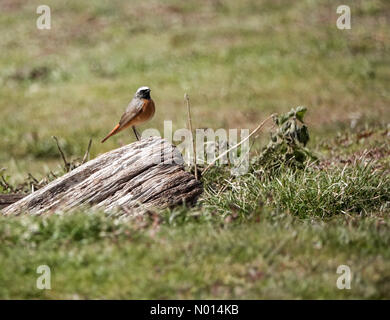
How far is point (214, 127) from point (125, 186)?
6.79 m

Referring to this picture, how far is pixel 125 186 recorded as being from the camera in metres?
6.98

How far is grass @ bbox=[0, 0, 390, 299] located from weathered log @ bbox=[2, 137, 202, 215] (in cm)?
36

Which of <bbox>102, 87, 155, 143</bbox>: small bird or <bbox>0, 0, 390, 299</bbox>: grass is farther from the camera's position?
<bbox>102, 87, 155, 143</bbox>: small bird

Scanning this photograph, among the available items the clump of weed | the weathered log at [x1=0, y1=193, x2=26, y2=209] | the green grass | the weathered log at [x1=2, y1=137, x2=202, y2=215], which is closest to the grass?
the green grass

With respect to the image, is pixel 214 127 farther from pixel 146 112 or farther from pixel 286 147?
pixel 146 112

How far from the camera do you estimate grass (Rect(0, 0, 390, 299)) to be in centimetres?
513

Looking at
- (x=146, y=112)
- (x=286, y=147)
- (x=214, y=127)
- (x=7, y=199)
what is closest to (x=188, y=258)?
(x=146, y=112)

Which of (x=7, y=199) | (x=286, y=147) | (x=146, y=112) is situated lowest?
(x=7, y=199)

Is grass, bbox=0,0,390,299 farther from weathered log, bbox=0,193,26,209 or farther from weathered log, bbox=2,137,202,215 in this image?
weathered log, bbox=0,193,26,209

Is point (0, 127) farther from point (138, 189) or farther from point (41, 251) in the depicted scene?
point (41, 251)

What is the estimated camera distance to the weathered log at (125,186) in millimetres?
6859

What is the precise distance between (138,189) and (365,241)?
2615mm

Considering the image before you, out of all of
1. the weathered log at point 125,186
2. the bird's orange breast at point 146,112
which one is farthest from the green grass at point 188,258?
the bird's orange breast at point 146,112

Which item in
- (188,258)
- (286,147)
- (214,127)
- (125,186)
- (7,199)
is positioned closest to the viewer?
(188,258)
